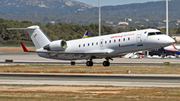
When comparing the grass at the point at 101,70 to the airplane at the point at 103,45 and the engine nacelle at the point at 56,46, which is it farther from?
the engine nacelle at the point at 56,46

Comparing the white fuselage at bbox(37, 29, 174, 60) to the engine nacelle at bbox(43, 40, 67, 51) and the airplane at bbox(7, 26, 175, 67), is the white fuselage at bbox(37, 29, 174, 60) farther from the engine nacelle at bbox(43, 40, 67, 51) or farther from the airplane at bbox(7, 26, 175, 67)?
the engine nacelle at bbox(43, 40, 67, 51)

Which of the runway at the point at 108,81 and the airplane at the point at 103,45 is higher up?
the airplane at the point at 103,45

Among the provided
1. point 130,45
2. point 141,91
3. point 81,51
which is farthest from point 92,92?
point 81,51

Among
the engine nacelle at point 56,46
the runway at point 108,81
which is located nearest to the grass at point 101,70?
the engine nacelle at point 56,46

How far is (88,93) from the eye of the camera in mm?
20422

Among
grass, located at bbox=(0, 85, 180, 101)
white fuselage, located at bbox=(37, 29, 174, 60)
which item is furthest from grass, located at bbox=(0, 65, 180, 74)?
grass, located at bbox=(0, 85, 180, 101)

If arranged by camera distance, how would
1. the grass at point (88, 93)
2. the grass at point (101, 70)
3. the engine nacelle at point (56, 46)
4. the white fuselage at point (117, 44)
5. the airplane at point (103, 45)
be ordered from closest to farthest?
the grass at point (88, 93) < the white fuselage at point (117, 44) < the airplane at point (103, 45) < the grass at point (101, 70) < the engine nacelle at point (56, 46)

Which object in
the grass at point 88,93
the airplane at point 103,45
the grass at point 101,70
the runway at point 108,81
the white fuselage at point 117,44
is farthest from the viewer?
the grass at point 101,70

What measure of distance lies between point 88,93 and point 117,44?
1801 centimetres

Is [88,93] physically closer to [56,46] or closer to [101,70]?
[101,70]

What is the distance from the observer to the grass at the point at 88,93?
1852 cm

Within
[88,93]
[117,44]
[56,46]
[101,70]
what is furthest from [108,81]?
[56,46]

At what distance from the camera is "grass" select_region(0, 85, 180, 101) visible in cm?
1852

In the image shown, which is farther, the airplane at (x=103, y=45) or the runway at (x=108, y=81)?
the airplane at (x=103, y=45)
